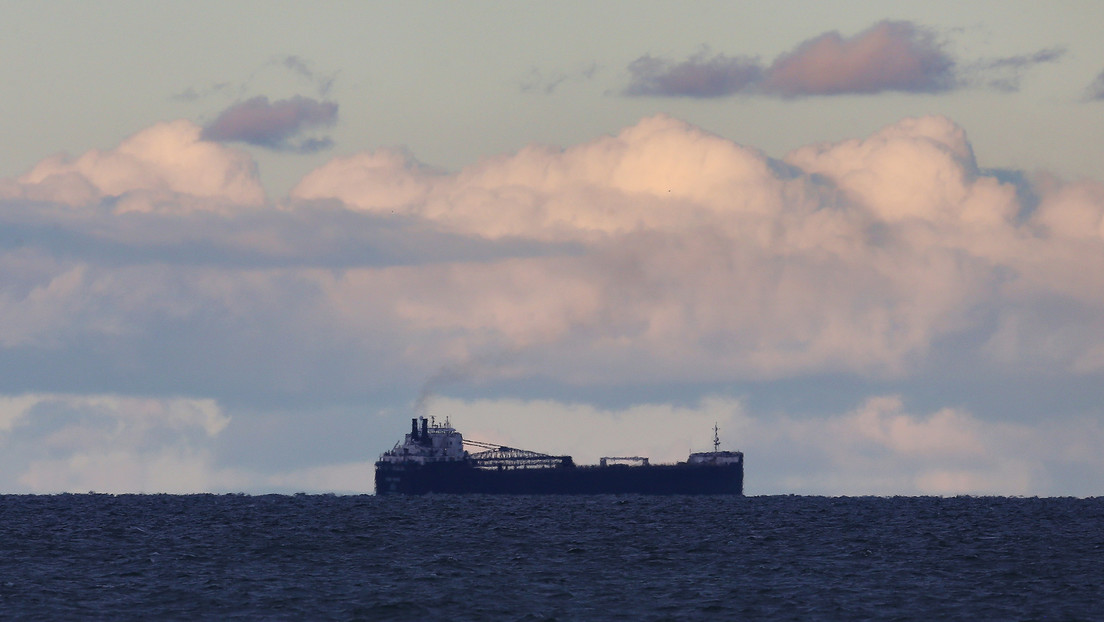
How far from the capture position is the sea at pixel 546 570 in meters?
66.0

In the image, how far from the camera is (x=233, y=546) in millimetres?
99500

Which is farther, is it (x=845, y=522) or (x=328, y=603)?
(x=845, y=522)

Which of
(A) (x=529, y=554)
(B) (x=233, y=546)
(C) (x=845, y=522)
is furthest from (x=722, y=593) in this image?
(C) (x=845, y=522)

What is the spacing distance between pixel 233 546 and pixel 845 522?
205 feet

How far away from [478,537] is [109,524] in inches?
1566

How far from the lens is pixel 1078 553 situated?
313ft

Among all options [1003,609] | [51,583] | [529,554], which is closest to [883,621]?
[1003,609]

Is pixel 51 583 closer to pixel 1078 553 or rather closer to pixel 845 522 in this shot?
pixel 1078 553

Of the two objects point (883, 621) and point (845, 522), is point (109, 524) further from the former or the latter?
point (883, 621)

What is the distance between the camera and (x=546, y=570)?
82.4 metres

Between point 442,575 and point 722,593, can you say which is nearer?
point 722,593

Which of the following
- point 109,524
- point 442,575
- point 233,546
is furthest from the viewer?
point 109,524

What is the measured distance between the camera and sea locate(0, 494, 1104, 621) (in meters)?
66.0

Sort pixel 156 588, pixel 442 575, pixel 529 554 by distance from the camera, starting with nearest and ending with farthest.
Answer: pixel 156 588 → pixel 442 575 → pixel 529 554
